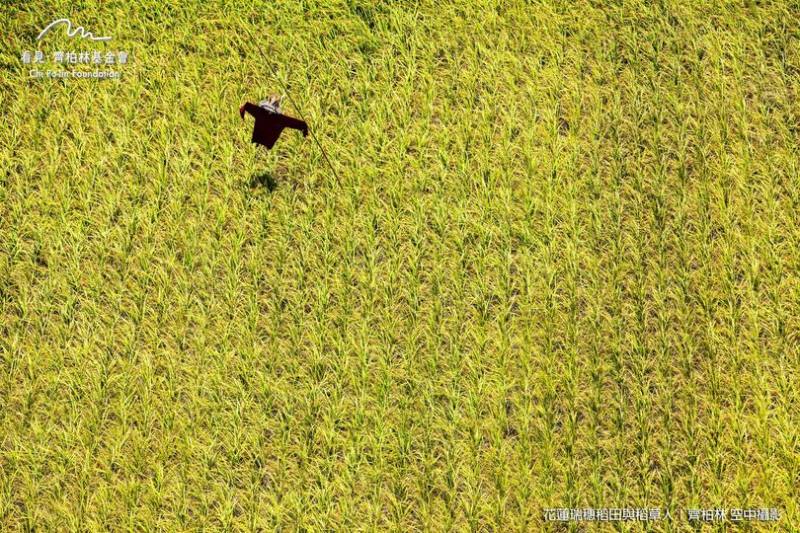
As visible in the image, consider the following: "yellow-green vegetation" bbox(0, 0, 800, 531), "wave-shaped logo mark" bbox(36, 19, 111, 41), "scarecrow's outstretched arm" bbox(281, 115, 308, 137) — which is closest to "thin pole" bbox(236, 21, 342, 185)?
"yellow-green vegetation" bbox(0, 0, 800, 531)

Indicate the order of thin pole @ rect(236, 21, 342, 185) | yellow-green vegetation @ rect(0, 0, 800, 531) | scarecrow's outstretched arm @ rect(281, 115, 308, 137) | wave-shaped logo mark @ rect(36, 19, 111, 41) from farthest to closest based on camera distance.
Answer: wave-shaped logo mark @ rect(36, 19, 111, 41)
thin pole @ rect(236, 21, 342, 185)
scarecrow's outstretched arm @ rect(281, 115, 308, 137)
yellow-green vegetation @ rect(0, 0, 800, 531)

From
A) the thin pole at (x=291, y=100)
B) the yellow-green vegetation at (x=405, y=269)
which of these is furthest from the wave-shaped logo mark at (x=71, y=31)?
the thin pole at (x=291, y=100)

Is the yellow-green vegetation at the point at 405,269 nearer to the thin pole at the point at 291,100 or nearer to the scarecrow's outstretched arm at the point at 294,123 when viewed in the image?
the thin pole at the point at 291,100

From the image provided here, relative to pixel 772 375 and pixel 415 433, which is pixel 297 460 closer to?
pixel 415 433

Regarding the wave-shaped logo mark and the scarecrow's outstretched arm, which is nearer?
the scarecrow's outstretched arm

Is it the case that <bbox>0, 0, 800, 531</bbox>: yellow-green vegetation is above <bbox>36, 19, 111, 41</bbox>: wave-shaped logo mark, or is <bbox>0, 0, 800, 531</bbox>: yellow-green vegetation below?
below

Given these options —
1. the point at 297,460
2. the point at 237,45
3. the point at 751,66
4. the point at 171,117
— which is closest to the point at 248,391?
the point at 297,460

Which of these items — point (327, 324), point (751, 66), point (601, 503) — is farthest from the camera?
point (751, 66)

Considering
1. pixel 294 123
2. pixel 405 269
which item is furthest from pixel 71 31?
pixel 405 269

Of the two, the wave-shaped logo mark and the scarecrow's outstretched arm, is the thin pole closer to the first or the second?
the scarecrow's outstretched arm
